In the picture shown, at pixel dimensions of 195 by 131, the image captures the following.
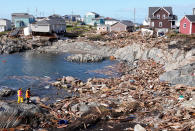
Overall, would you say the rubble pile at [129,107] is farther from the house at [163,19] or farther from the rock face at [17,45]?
the house at [163,19]

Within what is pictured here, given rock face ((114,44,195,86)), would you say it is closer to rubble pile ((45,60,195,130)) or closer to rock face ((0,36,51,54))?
rubble pile ((45,60,195,130))

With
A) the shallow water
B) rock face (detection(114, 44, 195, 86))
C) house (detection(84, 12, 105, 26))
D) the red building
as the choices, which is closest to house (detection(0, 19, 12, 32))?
the shallow water

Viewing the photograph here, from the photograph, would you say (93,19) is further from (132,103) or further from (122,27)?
(132,103)

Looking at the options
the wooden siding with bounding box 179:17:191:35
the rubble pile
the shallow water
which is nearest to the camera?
the rubble pile

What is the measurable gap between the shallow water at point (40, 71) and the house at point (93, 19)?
211 feet

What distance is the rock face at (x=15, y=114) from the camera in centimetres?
1632

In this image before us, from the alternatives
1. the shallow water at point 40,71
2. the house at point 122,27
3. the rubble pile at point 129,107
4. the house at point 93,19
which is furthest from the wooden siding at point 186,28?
the house at point 93,19

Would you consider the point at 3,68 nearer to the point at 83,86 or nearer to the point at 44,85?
the point at 44,85

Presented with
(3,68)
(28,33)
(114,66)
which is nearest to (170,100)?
(114,66)

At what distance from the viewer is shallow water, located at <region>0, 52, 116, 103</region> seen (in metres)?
28.2

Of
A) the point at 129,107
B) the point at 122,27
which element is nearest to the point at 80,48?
the point at 122,27

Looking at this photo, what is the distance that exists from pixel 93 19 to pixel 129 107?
9939 cm

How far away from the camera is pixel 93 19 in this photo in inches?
4542

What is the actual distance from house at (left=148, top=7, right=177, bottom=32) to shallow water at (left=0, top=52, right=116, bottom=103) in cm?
2438
